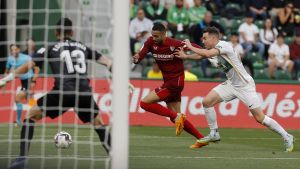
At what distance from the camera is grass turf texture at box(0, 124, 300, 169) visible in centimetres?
1146

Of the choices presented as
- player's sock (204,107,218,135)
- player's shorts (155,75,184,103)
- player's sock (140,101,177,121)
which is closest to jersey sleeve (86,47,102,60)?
player's sock (140,101,177,121)

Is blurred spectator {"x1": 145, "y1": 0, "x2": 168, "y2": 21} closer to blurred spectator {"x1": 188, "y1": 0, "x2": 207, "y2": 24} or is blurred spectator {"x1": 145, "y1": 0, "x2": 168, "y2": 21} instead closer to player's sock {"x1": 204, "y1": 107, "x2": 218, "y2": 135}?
blurred spectator {"x1": 188, "y1": 0, "x2": 207, "y2": 24}

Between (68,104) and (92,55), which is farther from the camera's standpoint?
(68,104)

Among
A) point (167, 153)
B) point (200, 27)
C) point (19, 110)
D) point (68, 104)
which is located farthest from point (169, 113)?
point (200, 27)

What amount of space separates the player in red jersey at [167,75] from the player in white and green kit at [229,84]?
0.36 metres

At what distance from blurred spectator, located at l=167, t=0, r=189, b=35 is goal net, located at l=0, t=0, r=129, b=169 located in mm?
3710

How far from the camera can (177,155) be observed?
12734 mm

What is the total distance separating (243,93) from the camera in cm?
1442

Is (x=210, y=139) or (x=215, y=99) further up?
(x=215, y=99)

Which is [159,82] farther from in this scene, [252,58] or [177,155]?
[177,155]

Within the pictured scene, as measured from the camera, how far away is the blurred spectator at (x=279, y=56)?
74.6 ft

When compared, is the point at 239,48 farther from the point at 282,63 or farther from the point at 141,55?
the point at 141,55

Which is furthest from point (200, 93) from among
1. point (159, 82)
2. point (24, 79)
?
point (24, 79)

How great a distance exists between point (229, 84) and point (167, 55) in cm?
117
